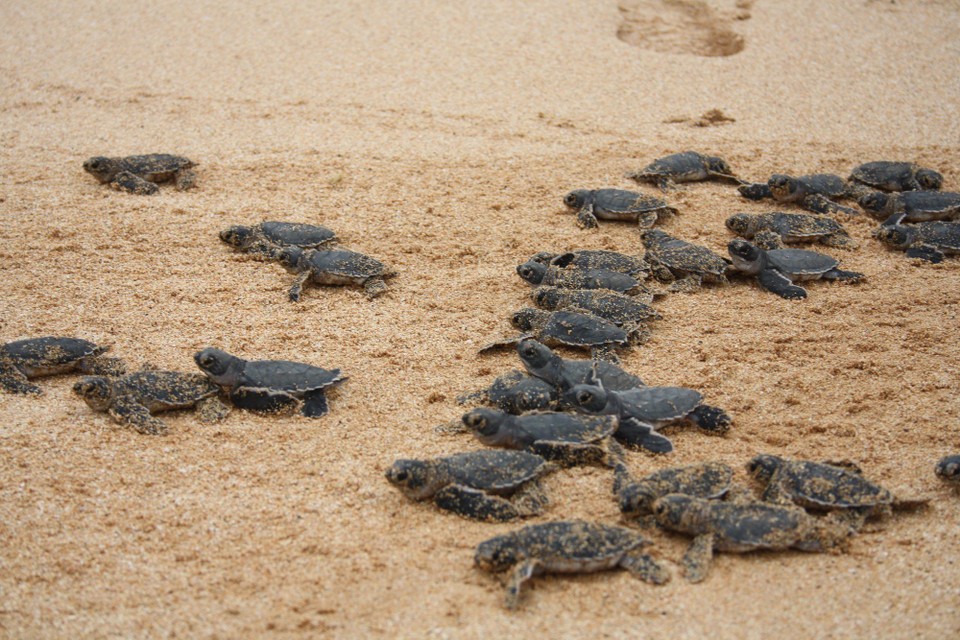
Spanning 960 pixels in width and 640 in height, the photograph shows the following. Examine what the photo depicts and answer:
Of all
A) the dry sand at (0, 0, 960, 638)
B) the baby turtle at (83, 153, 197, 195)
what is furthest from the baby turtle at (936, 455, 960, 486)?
the baby turtle at (83, 153, 197, 195)

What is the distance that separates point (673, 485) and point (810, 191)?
10.5ft

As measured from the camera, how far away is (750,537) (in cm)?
285

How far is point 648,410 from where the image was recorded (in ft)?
11.3

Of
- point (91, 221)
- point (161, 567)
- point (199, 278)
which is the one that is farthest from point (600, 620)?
point (91, 221)

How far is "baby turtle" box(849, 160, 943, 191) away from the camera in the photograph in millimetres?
5648

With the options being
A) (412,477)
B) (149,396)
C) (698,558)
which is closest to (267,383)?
(149,396)

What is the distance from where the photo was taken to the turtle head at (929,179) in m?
5.62

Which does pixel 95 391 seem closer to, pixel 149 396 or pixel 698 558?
pixel 149 396

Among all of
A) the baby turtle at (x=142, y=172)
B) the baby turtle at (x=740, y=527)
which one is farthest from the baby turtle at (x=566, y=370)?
the baby turtle at (x=142, y=172)

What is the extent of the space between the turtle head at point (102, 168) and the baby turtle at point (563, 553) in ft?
12.9

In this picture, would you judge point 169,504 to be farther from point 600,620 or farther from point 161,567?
point 600,620

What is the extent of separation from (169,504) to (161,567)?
1.05 ft

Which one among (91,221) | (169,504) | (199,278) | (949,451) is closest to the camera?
(169,504)

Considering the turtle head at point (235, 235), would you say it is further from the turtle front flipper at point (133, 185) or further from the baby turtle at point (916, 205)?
the baby turtle at point (916, 205)
